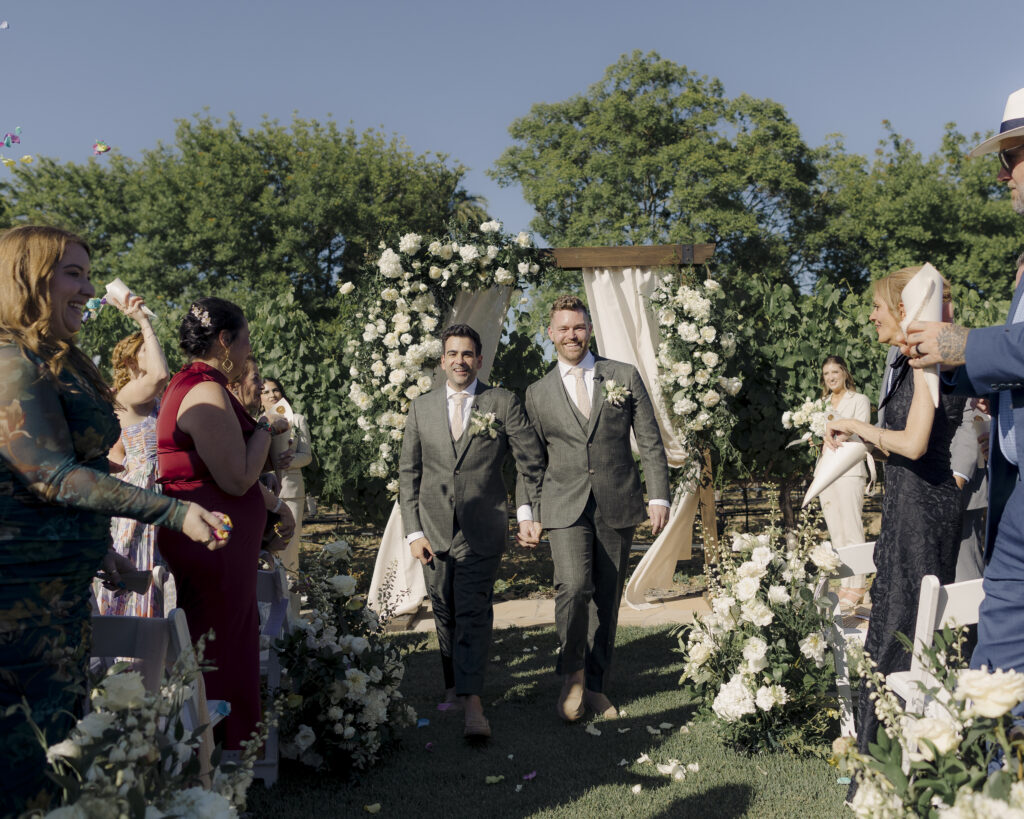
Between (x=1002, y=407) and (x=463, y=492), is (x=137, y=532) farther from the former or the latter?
(x=1002, y=407)

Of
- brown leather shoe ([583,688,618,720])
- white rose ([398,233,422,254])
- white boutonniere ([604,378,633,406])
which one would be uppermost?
white rose ([398,233,422,254])

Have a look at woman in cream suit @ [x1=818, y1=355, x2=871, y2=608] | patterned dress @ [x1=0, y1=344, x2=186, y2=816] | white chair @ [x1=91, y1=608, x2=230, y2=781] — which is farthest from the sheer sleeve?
woman in cream suit @ [x1=818, y1=355, x2=871, y2=608]

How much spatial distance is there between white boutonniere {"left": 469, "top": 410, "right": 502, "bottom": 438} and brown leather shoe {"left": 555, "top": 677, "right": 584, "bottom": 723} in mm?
1282

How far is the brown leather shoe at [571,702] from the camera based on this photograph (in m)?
4.25

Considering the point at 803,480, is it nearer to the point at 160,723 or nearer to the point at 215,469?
the point at 215,469

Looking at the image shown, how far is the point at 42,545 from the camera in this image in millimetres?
1834

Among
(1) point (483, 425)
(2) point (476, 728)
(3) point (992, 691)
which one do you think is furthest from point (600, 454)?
(3) point (992, 691)

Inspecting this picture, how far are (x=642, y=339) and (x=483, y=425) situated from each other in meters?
3.38

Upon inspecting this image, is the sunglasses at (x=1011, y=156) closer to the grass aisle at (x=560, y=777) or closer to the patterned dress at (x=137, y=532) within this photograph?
the grass aisle at (x=560, y=777)

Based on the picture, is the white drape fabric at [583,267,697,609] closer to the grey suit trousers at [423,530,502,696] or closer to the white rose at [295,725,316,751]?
the grey suit trousers at [423,530,502,696]

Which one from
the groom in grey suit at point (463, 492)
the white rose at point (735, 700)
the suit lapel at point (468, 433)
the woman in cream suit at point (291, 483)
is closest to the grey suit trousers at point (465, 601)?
the groom in grey suit at point (463, 492)

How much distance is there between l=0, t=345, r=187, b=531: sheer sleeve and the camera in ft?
5.87

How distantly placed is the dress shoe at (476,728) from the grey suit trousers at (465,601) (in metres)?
0.12

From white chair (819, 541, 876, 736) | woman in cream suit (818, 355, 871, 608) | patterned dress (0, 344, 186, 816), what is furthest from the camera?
woman in cream suit (818, 355, 871, 608)
